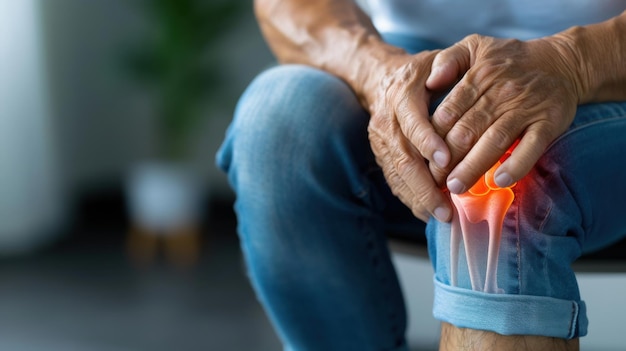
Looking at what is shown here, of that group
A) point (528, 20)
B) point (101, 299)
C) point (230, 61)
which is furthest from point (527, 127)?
point (230, 61)

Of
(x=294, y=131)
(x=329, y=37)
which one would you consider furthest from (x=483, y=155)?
(x=329, y=37)

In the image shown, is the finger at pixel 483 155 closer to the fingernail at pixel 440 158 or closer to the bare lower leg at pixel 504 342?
the fingernail at pixel 440 158

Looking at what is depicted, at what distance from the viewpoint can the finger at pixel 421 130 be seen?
718mm

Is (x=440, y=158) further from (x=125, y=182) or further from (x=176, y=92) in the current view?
(x=125, y=182)

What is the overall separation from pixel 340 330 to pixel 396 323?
0.07m

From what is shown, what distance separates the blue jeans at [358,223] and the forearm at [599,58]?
0.02 metres

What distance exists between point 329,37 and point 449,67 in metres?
0.25

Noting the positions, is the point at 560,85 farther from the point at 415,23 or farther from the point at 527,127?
the point at 415,23

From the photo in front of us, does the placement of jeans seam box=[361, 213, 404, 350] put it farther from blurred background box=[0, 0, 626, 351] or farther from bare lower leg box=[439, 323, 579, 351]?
blurred background box=[0, 0, 626, 351]

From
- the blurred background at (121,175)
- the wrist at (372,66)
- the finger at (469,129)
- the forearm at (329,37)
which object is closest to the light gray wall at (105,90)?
the blurred background at (121,175)

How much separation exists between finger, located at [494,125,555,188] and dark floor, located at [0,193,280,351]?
1274 mm

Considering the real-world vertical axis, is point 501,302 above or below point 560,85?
below

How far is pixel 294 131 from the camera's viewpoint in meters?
0.86

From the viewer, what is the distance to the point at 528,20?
0.93 meters
